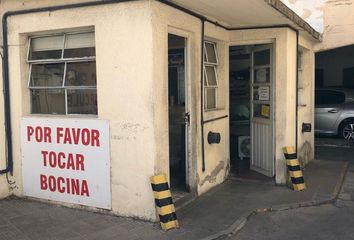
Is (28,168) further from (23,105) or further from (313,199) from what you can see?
(313,199)

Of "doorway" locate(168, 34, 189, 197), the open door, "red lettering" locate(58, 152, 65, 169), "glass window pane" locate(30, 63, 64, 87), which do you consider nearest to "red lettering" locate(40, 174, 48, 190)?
"red lettering" locate(58, 152, 65, 169)

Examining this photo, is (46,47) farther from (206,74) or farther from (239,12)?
(239,12)

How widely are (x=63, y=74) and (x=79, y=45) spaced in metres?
0.54

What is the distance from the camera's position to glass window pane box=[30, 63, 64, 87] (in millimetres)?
6559

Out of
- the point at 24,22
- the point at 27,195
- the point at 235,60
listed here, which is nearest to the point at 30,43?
the point at 24,22

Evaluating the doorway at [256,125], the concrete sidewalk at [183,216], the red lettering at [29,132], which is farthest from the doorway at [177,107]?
the red lettering at [29,132]

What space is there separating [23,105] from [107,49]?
1848mm

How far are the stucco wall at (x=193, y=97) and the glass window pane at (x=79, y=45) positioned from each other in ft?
3.70

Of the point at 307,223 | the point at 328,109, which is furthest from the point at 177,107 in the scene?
the point at 328,109

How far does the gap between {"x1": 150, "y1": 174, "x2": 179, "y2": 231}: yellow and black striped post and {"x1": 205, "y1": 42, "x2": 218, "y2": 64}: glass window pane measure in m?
2.87

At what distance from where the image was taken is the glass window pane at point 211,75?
7.56m

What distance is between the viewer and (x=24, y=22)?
6469mm

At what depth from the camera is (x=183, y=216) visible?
597 centimetres

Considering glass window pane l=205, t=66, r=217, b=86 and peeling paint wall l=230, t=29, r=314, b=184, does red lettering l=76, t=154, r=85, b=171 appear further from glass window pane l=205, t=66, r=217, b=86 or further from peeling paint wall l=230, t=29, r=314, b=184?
peeling paint wall l=230, t=29, r=314, b=184
